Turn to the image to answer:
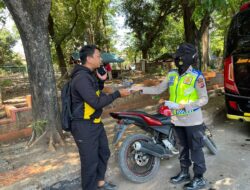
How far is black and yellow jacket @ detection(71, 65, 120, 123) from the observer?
2.80 metres

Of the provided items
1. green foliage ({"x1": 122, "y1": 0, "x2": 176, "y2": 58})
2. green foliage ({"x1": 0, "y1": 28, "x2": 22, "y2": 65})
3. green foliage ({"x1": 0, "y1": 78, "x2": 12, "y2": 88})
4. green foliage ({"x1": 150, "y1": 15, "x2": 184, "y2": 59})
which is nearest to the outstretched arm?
green foliage ({"x1": 0, "y1": 78, "x2": 12, "y2": 88})

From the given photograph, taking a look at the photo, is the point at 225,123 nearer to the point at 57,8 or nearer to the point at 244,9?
the point at 244,9

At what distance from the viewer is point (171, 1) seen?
1527 centimetres

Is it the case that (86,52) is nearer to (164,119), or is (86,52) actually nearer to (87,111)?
(87,111)

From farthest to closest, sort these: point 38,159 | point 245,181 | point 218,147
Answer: point 218,147 → point 38,159 → point 245,181

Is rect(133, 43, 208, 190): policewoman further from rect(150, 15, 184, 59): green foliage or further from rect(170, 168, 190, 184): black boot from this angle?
rect(150, 15, 184, 59): green foliage

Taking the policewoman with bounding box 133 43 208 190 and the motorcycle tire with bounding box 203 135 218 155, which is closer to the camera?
the policewoman with bounding box 133 43 208 190

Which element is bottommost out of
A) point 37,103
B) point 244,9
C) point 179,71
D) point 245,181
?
point 245,181

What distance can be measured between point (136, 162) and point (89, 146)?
0.90 m

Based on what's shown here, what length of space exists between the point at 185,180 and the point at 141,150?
703mm

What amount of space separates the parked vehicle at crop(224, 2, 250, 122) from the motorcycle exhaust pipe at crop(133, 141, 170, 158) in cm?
180

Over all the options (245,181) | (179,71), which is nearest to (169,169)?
(245,181)

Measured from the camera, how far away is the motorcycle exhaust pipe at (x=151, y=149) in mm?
3551

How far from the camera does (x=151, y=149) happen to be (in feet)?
11.8
